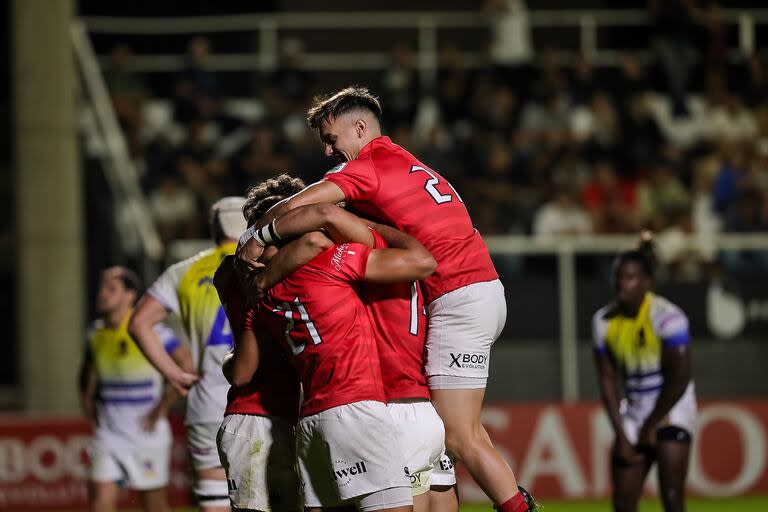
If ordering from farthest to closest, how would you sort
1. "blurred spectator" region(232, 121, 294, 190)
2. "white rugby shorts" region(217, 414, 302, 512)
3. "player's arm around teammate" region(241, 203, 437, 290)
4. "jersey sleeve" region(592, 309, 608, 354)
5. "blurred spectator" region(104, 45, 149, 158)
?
"blurred spectator" region(104, 45, 149, 158) → "blurred spectator" region(232, 121, 294, 190) → "jersey sleeve" region(592, 309, 608, 354) → "white rugby shorts" region(217, 414, 302, 512) → "player's arm around teammate" region(241, 203, 437, 290)

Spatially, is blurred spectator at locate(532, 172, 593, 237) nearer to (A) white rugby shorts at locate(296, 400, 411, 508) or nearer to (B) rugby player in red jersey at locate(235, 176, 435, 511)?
(B) rugby player in red jersey at locate(235, 176, 435, 511)

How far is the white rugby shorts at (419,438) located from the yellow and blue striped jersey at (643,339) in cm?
306

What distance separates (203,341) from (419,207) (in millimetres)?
1999

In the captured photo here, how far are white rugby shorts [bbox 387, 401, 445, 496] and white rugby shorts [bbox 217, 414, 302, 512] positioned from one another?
1.98 feet

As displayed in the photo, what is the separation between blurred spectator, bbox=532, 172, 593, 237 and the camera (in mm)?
14820

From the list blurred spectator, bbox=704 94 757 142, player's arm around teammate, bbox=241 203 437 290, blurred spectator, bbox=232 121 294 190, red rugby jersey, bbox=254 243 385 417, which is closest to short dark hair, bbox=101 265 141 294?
player's arm around teammate, bbox=241 203 437 290

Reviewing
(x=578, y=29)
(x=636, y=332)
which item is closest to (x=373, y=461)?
(x=636, y=332)

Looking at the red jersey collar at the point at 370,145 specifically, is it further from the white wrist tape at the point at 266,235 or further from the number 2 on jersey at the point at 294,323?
the number 2 on jersey at the point at 294,323

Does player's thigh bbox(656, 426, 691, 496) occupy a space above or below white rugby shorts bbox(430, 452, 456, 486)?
below

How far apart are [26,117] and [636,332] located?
344 inches

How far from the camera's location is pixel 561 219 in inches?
585

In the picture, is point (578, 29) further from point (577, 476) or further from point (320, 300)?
point (320, 300)

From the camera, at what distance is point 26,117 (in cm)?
1505

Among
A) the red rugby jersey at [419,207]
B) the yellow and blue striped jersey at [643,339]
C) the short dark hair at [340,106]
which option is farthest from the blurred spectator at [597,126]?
the short dark hair at [340,106]
